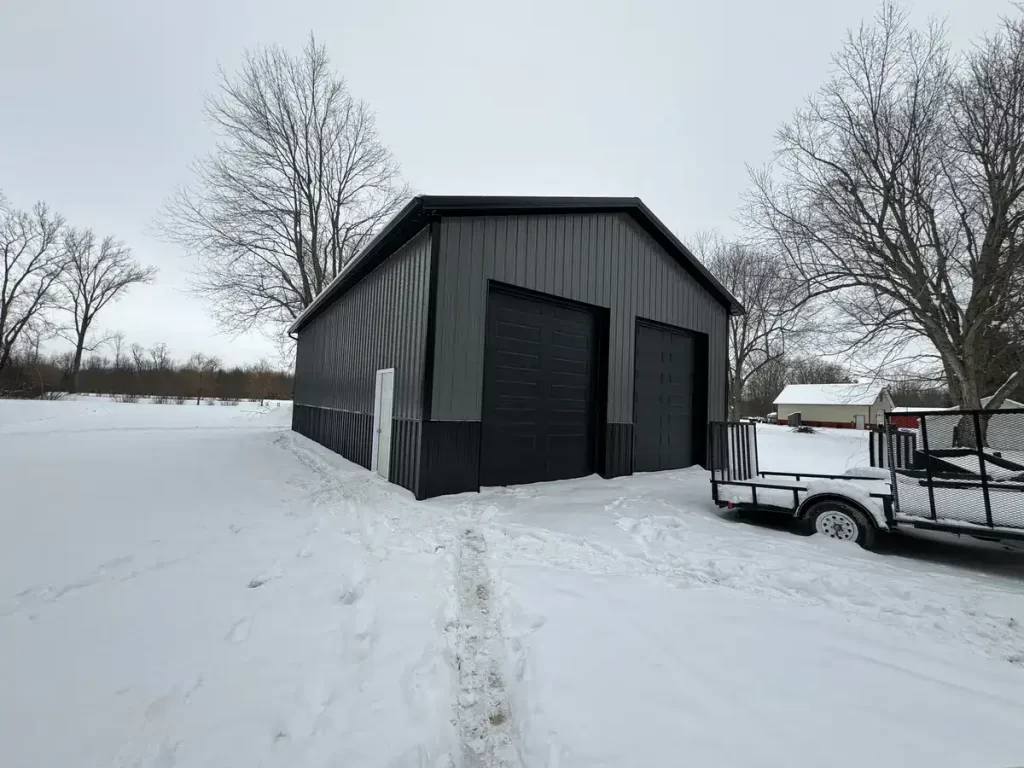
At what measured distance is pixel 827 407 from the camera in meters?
38.9

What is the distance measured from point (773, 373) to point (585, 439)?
3878 centimetres

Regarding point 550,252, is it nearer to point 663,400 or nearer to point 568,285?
point 568,285

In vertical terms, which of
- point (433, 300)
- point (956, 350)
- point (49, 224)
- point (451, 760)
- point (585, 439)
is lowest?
point (451, 760)

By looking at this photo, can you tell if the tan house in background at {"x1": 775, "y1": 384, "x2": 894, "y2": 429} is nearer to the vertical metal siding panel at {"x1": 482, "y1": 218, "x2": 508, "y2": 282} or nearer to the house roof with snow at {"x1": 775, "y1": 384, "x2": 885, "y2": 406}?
the house roof with snow at {"x1": 775, "y1": 384, "x2": 885, "y2": 406}

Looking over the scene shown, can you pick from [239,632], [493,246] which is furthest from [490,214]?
[239,632]

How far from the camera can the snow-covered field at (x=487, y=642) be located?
199 cm

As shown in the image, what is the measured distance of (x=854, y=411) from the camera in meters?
38.0

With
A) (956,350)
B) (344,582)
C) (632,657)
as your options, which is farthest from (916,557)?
(956,350)

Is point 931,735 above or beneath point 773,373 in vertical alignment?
beneath

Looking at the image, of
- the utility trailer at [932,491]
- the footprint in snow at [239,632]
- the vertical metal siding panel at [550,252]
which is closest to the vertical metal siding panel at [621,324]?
the vertical metal siding panel at [550,252]

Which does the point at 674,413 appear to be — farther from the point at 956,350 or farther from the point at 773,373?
the point at 773,373

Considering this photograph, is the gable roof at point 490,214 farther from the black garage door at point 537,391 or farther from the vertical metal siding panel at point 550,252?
the black garage door at point 537,391

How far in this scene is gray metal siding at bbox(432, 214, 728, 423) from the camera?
6645mm

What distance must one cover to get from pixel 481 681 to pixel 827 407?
46.4 m
